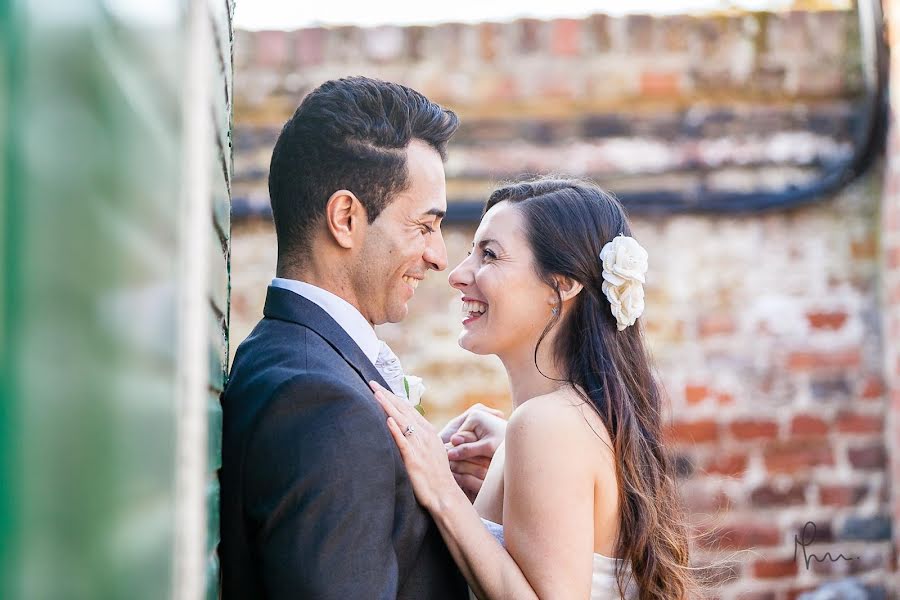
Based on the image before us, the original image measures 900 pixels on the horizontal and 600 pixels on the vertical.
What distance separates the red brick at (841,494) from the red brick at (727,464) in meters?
0.37

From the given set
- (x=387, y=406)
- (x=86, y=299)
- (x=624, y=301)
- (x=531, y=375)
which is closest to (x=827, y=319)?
(x=624, y=301)

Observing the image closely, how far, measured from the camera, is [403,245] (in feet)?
7.28

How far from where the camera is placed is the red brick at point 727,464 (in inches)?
172

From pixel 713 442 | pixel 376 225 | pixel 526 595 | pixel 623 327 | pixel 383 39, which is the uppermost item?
pixel 383 39

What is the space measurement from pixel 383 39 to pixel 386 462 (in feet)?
10.7

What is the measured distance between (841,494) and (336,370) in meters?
3.28

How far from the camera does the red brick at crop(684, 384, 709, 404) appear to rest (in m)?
4.41

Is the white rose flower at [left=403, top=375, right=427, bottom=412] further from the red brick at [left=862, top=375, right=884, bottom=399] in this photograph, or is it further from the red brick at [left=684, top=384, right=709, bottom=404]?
the red brick at [left=862, top=375, right=884, bottom=399]

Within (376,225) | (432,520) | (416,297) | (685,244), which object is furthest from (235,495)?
(685,244)

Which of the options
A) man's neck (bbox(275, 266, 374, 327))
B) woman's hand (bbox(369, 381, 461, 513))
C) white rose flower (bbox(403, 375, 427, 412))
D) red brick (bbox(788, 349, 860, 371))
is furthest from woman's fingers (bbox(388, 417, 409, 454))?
red brick (bbox(788, 349, 860, 371))

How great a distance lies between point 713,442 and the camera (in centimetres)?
438

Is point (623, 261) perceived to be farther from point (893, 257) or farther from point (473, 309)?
point (893, 257)

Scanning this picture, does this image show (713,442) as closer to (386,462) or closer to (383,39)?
(383,39)

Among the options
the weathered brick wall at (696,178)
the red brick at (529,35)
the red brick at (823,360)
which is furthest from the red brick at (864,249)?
the red brick at (529,35)
